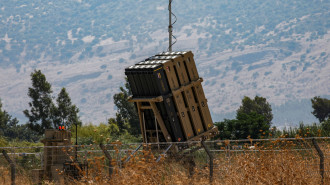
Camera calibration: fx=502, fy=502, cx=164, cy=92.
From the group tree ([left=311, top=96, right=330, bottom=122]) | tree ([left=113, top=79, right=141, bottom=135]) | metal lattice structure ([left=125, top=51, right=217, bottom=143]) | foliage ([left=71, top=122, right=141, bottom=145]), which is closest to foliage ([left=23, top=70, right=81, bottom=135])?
tree ([left=113, top=79, right=141, bottom=135])

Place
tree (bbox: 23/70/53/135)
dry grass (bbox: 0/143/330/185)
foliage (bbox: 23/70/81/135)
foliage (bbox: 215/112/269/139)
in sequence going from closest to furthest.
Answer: dry grass (bbox: 0/143/330/185)
foliage (bbox: 215/112/269/139)
tree (bbox: 23/70/53/135)
foliage (bbox: 23/70/81/135)

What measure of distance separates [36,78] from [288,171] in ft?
105

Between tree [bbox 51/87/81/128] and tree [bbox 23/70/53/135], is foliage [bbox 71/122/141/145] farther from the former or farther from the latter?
tree [bbox 51/87/81/128]

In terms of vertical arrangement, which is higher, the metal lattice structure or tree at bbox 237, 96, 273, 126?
tree at bbox 237, 96, 273, 126

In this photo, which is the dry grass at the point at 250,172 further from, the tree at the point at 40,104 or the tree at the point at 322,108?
the tree at the point at 322,108

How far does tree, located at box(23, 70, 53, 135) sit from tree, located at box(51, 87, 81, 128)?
53 centimetres

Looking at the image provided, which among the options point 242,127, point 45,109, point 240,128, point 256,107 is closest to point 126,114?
point 45,109

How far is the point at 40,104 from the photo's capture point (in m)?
41.0

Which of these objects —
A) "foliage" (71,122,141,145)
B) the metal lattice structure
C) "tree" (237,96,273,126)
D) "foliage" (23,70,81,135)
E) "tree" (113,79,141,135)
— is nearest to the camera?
the metal lattice structure

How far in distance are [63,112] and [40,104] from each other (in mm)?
2128

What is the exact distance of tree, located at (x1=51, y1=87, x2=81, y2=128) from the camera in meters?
41.2

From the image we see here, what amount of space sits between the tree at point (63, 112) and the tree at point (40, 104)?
534mm

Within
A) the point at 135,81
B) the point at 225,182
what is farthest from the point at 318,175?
the point at 135,81

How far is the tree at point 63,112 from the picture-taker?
41.2 metres
